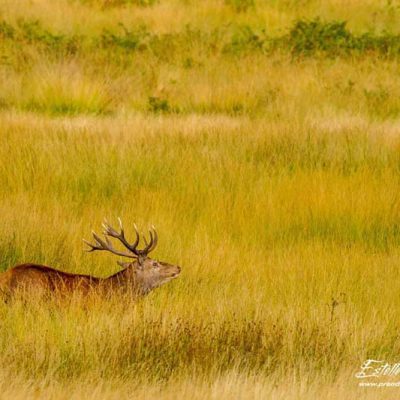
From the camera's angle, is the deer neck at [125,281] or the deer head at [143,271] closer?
the deer neck at [125,281]

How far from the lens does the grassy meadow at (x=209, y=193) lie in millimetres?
5797

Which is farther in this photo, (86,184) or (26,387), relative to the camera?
(86,184)

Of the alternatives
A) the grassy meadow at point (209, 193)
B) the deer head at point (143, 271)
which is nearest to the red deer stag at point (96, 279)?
the deer head at point (143, 271)

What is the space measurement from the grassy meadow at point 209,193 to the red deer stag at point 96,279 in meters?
0.11

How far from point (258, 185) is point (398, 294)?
288 centimetres

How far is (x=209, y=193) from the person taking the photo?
972cm

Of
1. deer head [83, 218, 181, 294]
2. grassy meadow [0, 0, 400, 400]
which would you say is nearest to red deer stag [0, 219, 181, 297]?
deer head [83, 218, 181, 294]

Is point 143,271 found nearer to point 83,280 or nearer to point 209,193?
point 83,280

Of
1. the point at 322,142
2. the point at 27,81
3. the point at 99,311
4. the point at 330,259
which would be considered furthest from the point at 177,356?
the point at 27,81

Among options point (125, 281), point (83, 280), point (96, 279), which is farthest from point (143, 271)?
point (83, 280)

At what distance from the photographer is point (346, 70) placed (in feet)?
54.1

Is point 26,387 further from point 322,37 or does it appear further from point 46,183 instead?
point 322,37

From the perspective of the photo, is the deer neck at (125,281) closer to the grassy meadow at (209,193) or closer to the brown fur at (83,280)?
the brown fur at (83,280)

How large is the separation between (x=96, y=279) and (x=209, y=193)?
9.69ft
